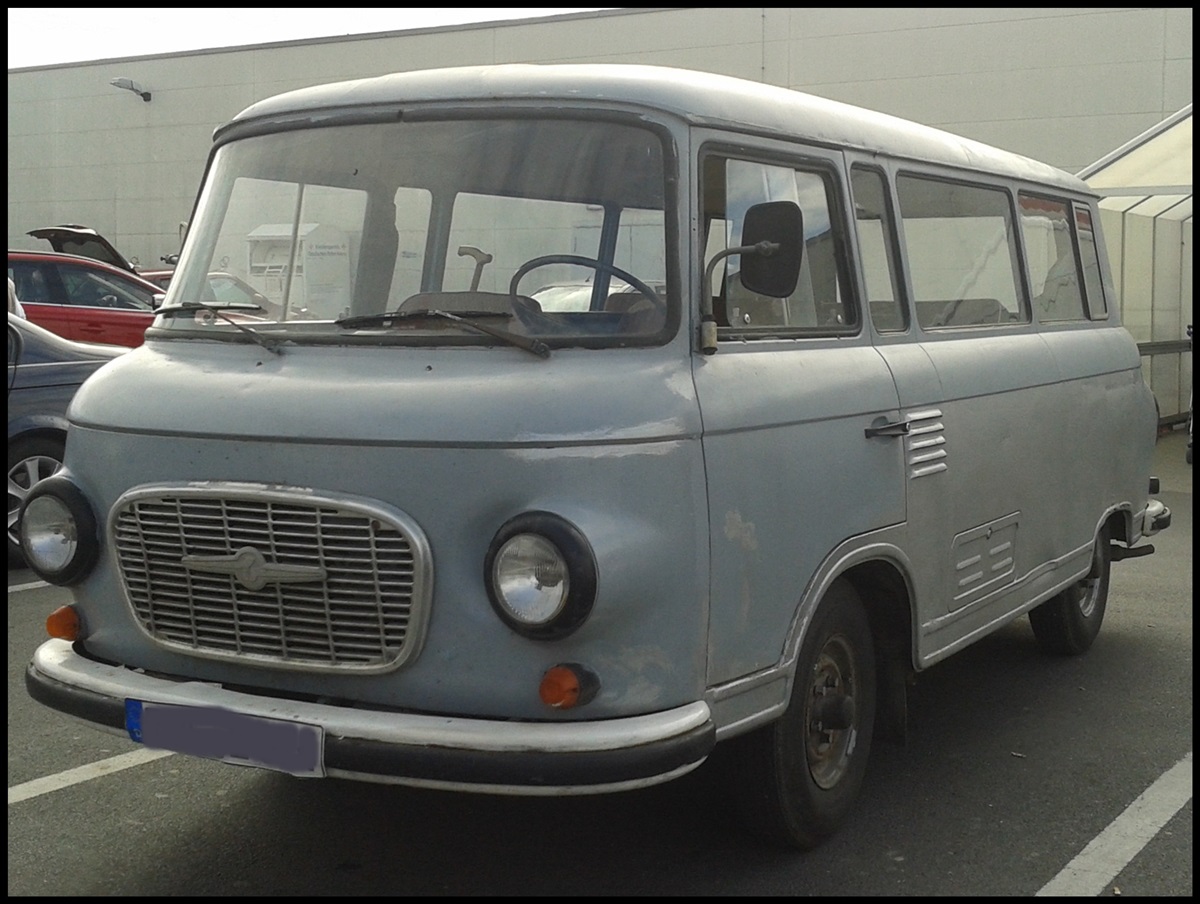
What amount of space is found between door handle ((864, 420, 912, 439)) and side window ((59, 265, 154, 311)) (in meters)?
9.80

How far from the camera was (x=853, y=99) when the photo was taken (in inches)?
940

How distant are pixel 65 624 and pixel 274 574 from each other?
2.91 feet

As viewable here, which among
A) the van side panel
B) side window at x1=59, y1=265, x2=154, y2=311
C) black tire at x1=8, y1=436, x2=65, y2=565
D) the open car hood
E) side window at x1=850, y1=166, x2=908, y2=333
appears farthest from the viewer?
the open car hood

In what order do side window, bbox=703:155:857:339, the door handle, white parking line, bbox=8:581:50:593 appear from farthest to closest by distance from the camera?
1. white parking line, bbox=8:581:50:593
2. the door handle
3. side window, bbox=703:155:857:339

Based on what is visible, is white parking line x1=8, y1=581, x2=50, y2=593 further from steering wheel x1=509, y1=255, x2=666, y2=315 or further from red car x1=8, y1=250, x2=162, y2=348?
steering wheel x1=509, y1=255, x2=666, y2=315

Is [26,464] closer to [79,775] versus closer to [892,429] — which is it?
[79,775]

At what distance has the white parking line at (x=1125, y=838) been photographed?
4188mm

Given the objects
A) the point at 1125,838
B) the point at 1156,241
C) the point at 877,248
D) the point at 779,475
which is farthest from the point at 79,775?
the point at 1156,241

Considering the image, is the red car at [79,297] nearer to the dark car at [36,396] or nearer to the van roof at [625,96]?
the dark car at [36,396]

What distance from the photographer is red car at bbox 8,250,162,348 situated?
12828mm

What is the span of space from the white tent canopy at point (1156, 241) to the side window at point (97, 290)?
948cm

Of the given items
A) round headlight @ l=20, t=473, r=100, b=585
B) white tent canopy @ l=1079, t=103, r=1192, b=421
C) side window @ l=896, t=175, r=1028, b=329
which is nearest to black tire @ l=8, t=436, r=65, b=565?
round headlight @ l=20, t=473, r=100, b=585

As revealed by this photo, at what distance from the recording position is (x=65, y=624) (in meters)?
4.20

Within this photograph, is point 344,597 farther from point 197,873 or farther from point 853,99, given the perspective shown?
point 853,99
